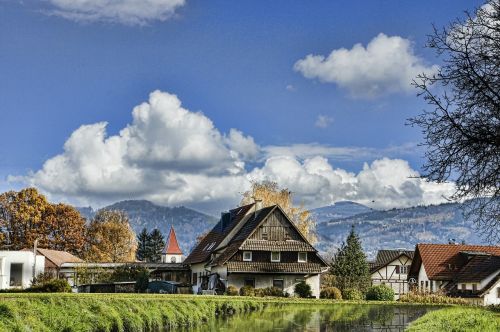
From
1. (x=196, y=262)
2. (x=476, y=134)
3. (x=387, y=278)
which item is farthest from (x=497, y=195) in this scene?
(x=387, y=278)

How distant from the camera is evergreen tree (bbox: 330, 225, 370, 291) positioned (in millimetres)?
61781

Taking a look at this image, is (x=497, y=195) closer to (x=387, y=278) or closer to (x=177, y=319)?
(x=177, y=319)

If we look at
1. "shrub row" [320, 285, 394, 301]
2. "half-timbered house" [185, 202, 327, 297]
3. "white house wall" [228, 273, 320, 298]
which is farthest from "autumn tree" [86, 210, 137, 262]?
"shrub row" [320, 285, 394, 301]

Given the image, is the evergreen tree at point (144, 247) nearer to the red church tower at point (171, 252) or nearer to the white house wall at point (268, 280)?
the red church tower at point (171, 252)

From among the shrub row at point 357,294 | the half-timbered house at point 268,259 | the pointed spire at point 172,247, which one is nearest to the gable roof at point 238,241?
the half-timbered house at point 268,259

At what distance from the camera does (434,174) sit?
564 inches

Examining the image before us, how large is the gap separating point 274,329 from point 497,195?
584 inches

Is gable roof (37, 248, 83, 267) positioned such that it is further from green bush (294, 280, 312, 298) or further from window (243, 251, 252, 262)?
green bush (294, 280, 312, 298)

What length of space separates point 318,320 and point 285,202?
44.1 m

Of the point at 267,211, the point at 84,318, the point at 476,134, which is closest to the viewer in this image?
the point at 476,134

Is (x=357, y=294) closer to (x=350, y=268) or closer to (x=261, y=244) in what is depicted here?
(x=350, y=268)

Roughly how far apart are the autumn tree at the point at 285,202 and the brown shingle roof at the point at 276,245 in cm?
1533

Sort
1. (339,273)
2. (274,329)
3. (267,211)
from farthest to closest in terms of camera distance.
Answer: (339,273) → (267,211) → (274,329)

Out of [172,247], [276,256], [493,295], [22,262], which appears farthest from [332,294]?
[172,247]
